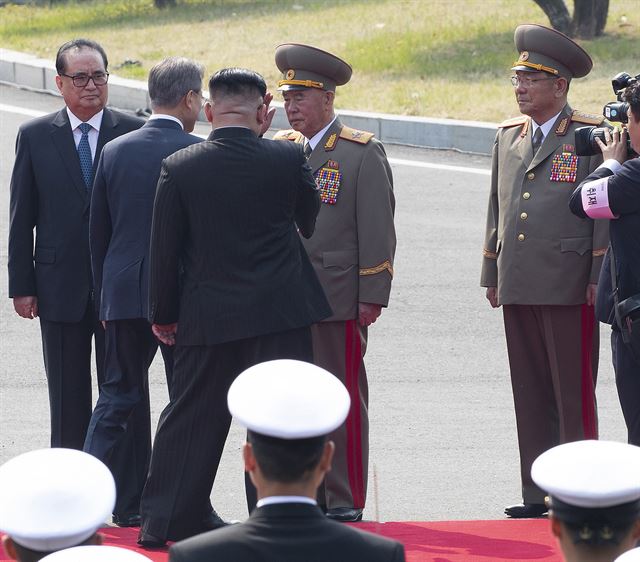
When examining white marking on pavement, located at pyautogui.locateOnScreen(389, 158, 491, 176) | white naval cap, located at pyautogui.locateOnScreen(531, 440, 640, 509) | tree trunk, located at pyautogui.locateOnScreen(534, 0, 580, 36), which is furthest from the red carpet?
tree trunk, located at pyautogui.locateOnScreen(534, 0, 580, 36)

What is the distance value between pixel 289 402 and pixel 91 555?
0.52 m

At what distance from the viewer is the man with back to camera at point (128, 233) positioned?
5.10m

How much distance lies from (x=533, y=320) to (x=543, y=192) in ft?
1.66

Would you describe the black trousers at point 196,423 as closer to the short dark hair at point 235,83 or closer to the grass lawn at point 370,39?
the short dark hair at point 235,83

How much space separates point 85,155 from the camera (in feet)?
18.1

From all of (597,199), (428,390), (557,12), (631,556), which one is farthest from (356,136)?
(557,12)

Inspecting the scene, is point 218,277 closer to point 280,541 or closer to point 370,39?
point 280,541

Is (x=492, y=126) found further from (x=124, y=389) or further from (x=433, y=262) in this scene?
(x=124, y=389)

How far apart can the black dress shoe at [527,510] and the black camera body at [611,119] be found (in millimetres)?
1354

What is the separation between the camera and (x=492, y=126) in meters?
12.9

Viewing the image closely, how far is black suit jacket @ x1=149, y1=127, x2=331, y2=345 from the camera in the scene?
4.55 metres

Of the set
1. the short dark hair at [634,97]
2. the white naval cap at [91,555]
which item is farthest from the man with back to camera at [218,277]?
the white naval cap at [91,555]

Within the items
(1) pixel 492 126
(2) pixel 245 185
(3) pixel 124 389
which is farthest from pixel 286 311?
(1) pixel 492 126

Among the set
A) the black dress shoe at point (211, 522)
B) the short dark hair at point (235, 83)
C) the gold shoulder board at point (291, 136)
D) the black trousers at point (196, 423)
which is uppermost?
the short dark hair at point (235, 83)
